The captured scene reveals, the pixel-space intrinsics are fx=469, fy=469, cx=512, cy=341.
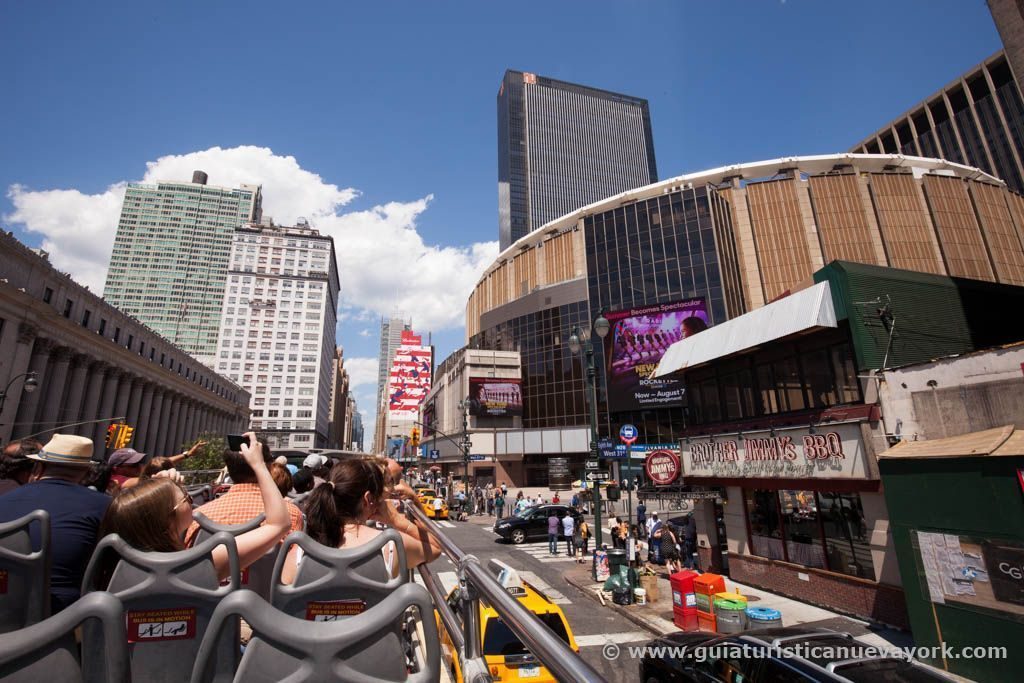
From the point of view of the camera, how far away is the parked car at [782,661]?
5309 millimetres

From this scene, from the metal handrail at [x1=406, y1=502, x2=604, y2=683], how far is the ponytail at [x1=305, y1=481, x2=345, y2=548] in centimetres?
75

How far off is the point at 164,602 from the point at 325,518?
1.15m

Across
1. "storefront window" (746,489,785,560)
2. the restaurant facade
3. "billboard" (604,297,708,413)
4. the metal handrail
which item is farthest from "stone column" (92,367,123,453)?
the metal handrail

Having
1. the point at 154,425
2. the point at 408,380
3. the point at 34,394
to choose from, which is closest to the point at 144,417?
the point at 154,425

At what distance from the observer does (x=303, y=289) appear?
12644cm

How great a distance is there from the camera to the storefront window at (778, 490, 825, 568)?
1288cm

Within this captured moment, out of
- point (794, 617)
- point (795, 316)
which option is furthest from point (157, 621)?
point (795, 316)

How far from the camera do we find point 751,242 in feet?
204

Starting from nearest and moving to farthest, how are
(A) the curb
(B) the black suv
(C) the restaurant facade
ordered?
1. (A) the curb
2. (C) the restaurant facade
3. (B) the black suv

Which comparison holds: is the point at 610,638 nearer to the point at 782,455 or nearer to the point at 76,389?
the point at 782,455

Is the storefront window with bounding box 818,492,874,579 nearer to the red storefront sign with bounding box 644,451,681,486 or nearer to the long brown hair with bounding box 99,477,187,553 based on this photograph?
the red storefront sign with bounding box 644,451,681,486

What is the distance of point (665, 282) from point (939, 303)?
4594cm

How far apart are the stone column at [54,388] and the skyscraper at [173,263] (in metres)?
86.6

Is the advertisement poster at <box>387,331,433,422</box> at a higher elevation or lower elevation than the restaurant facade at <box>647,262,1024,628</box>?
higher
